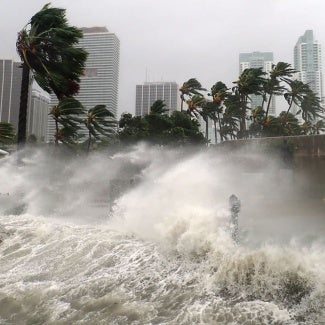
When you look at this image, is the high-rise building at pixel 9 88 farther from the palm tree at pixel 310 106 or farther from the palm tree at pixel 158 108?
the palm tree at pixel 310 106

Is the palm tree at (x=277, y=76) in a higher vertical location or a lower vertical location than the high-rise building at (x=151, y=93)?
lower

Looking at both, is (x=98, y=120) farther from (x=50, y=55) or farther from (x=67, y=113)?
(x=50, y=55)

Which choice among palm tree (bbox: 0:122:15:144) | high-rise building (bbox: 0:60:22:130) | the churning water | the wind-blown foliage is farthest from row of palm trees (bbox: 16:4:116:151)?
high-rise building (bbox: 0:60:22:130)

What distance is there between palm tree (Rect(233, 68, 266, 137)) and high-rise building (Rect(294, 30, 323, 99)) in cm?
4290

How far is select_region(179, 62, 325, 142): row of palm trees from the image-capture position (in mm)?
44312

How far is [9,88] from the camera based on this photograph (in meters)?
63.4

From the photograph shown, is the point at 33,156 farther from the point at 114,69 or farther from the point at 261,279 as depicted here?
the point at 114,69

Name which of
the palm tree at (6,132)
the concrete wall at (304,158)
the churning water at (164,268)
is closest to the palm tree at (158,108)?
the concrete wall at (304,158)

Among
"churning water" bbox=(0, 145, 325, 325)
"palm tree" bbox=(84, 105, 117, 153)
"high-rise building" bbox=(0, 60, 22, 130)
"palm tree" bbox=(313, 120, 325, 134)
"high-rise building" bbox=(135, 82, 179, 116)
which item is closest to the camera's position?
"churning water" bbox=(0, 145, 325, 325)

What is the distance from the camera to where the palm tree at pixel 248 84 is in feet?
144

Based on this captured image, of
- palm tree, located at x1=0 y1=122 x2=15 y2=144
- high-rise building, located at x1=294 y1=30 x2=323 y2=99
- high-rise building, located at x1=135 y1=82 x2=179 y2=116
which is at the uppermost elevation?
high-rise building, located at x1=294 y1=30 x2=323 y2=99

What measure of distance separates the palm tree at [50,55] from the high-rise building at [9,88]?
43985 millimetres

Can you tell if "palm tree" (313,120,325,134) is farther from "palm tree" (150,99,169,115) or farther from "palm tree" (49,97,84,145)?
"palm tree" (49,97,84,145)

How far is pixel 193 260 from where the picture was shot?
7488 millimetres
